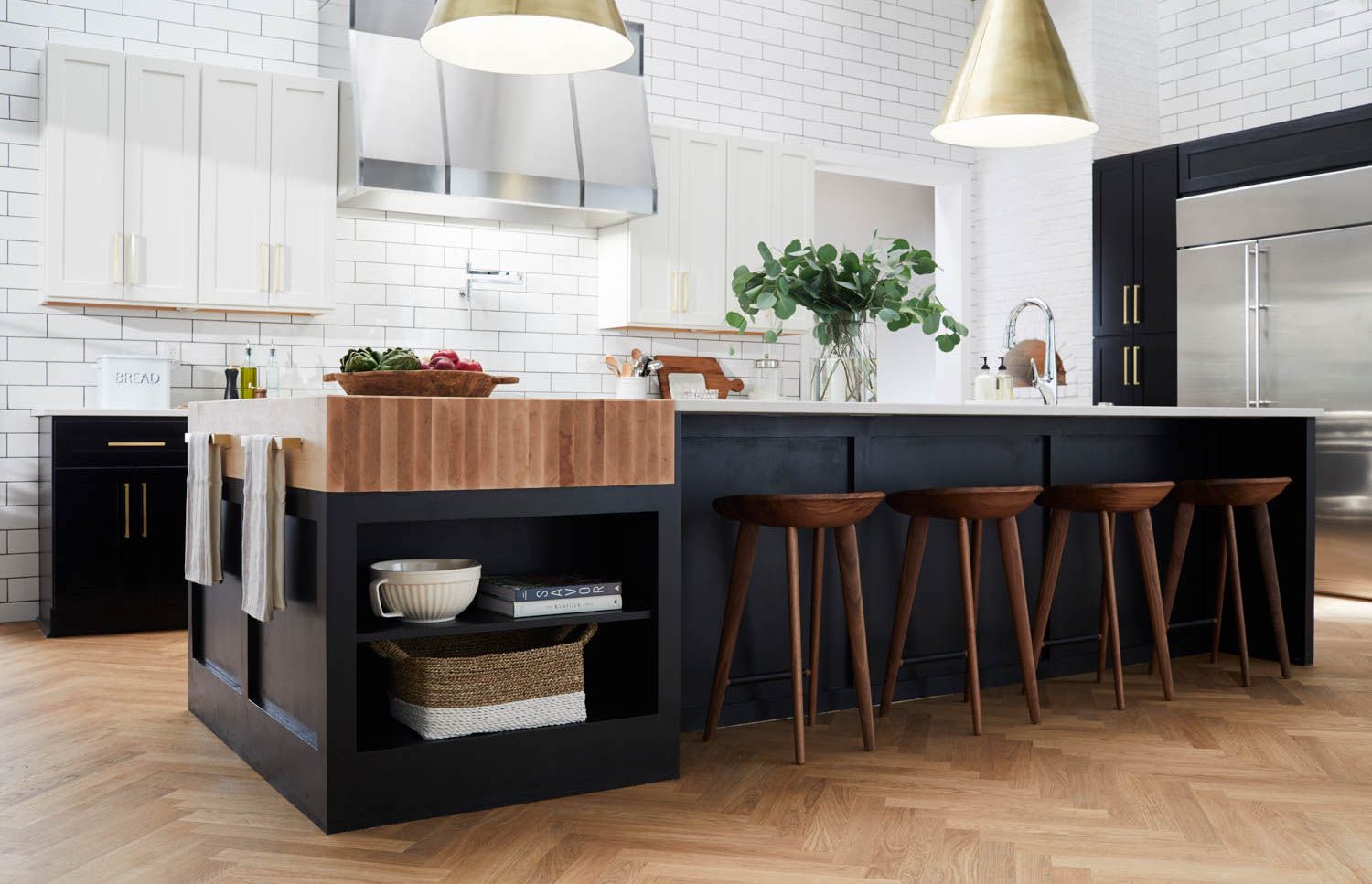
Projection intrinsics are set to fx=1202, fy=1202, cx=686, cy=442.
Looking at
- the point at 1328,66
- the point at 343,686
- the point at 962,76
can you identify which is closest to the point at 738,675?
the point at 343,686

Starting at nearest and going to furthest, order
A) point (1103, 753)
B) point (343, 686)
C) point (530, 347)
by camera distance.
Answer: point (343, 686) → point (1103, 753) → point (530, 347)

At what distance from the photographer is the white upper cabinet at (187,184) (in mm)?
4906

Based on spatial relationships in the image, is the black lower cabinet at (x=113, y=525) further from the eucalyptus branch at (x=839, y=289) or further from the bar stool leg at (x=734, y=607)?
the bar stool leg at (x=734, y=607)

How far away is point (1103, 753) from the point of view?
3.13 m

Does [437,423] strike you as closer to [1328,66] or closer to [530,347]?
[530,347]

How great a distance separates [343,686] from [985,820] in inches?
54.6

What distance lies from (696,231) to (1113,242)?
8.50 ft

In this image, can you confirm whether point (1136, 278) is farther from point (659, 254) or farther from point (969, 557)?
point (969, 557)

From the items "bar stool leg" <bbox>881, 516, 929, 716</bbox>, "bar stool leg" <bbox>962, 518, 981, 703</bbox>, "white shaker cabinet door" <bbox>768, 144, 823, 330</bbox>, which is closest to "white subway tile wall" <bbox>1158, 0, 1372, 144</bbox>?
"white shaker cabinet door" <bbox>768, 144, 823, 330</bbox>

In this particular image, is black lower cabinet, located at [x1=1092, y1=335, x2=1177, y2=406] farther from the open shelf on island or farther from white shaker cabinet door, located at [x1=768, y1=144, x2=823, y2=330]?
the open shelf on island

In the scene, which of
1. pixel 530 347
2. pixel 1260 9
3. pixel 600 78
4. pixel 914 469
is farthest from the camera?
pixel 1260 9

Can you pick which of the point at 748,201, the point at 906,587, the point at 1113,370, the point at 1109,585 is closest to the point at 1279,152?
the point at 1113,370

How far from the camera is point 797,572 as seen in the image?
314cm

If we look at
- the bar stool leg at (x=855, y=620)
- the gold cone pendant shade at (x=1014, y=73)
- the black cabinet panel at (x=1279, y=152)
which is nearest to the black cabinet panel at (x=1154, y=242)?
the black cabinet panel at (x=1279, y=152)
